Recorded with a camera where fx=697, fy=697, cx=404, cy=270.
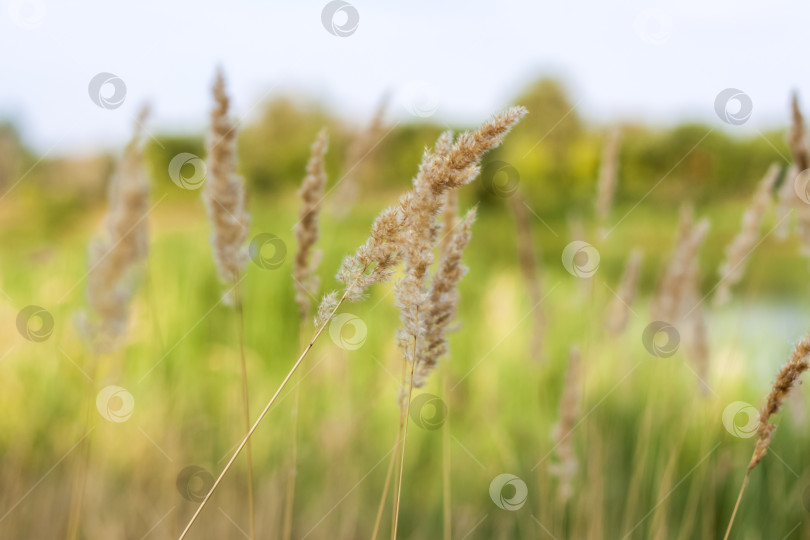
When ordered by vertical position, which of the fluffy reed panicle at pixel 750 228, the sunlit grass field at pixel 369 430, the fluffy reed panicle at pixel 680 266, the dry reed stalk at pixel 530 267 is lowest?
the sunlit grass field at pixel 369 430

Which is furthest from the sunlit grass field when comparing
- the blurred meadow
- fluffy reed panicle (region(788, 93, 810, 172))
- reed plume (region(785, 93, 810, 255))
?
fluffy reed panicle (region(788, 93, 810, 172))

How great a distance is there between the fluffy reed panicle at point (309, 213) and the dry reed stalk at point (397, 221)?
0.28m

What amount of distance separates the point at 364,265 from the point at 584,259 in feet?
3.95

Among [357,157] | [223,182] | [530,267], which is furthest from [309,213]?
[530,267]

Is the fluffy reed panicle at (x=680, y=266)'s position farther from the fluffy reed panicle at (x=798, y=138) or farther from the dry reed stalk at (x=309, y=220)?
the dry reed stalk at (x=309, y=220)

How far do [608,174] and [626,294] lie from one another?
1.01ft

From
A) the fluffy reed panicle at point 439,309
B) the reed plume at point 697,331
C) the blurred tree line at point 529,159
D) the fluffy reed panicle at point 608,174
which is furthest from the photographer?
the blurred tree line at point 529,159

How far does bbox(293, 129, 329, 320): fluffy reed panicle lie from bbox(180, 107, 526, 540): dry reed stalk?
28 centimetres

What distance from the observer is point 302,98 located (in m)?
8.75

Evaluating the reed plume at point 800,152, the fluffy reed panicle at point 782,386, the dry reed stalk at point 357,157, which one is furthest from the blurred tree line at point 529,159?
the fluffy reed panicle at point 782,386

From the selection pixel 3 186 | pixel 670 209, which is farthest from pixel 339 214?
pixel 670 209

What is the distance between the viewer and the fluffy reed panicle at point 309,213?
0.98m

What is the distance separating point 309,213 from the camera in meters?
0.99

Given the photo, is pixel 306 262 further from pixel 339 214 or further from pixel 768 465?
pixel 768 465
